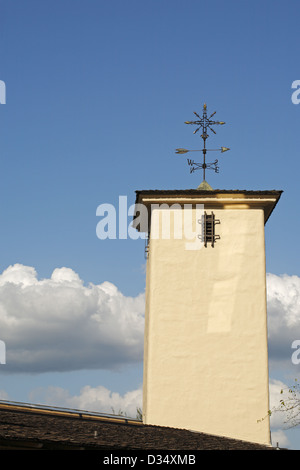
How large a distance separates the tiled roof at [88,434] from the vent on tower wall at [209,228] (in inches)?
266

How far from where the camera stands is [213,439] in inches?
822

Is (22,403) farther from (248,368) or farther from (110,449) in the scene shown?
(248,368)

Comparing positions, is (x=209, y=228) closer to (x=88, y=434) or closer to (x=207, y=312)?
(x=207, y=312)

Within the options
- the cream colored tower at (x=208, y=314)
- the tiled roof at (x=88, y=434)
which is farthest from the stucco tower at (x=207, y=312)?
the tiled roof at (x=88, y=434)

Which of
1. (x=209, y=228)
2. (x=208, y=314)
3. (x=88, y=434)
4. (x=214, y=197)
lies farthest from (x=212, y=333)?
(x=88, y=434)

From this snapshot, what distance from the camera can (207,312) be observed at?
24.0 m

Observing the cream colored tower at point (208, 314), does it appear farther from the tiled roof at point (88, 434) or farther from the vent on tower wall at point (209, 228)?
the tiled roof at point (88, 434)

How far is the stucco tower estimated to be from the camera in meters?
23.0

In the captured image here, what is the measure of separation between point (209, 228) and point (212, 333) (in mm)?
3785

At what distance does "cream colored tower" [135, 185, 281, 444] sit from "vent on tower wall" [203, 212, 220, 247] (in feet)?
0.12

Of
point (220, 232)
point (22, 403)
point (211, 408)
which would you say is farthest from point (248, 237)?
point (22, 403)

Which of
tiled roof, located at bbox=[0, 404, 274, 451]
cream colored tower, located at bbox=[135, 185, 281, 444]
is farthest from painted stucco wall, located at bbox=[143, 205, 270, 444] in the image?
tiled roof, located at bbox=[0, 404, 274, 451]

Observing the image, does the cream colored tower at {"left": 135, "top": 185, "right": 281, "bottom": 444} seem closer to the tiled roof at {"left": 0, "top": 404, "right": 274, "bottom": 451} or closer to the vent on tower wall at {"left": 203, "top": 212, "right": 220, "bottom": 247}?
the vent on tower wall at {"left": 203, "top": 212, "right": 220, "bottom": 247}
